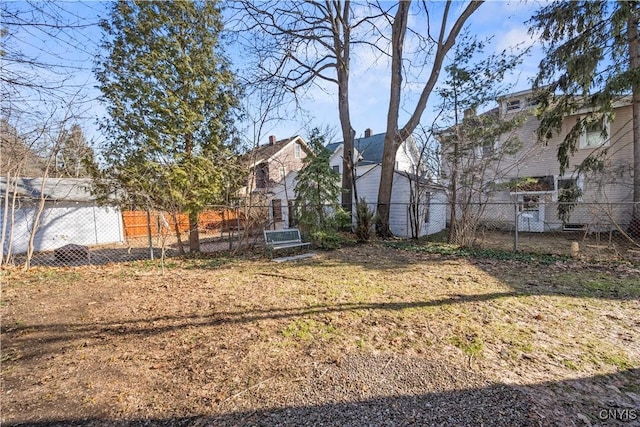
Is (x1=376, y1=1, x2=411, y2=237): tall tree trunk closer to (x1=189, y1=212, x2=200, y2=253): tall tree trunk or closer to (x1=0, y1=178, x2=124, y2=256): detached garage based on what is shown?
(x1=189, y1=212, x2=200, y2=253): tall tree trunk

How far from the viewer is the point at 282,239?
8.64 m

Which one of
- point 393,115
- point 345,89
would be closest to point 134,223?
point 345,89

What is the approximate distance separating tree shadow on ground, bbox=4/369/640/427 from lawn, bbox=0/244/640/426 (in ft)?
0.04

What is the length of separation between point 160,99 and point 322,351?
735cm

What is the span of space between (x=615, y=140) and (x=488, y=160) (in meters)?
8.36

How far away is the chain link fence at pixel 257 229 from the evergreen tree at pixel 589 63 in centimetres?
210

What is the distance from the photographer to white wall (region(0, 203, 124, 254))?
11641 millimetres

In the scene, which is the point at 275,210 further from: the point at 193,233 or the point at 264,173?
the point at 193,233

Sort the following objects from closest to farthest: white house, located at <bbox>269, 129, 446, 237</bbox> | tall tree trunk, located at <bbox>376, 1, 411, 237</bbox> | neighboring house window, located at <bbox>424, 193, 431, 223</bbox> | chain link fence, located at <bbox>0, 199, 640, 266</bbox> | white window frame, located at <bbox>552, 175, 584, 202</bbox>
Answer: chain link fence, located at <bbox>0, 199, 640, 266</bbox> < tall tree trunk, located at <bbox>376, 1, 411, 237</bbox> < white house, located at <bbox>269, 129, 446, 237</bbox> < white window frame, located at <bbox>552, 175, 584, 202</bbox> < neighboring house window, located at <bbox>424, 193, 431, 223</bbox>

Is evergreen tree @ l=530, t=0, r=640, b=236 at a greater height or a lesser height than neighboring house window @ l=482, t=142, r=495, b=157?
greater

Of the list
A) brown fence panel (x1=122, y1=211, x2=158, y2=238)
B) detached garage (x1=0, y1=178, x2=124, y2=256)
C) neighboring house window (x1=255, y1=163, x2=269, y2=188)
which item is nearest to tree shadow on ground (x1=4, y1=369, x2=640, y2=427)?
neighboring house window (x1=255, y1=163, x2=269, y2=188)

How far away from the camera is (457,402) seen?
2.10 m

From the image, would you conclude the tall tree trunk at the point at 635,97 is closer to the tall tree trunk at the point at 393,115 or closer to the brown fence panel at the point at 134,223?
the tall tree trunk at the point at 393,115

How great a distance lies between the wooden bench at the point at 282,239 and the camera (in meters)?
8.20
